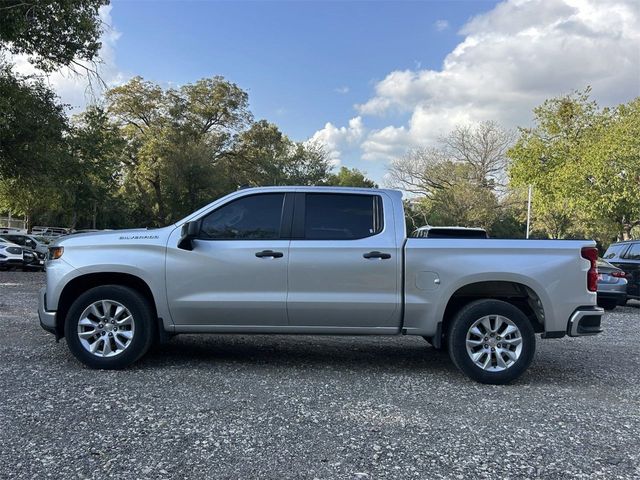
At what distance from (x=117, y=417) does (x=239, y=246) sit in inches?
78.6

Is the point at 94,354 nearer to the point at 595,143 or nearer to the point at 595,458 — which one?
the point at 595,458

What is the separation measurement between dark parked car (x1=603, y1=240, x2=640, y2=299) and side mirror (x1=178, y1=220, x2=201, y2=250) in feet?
35.9

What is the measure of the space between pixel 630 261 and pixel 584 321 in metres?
8.73

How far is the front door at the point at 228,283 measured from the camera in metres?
5.46

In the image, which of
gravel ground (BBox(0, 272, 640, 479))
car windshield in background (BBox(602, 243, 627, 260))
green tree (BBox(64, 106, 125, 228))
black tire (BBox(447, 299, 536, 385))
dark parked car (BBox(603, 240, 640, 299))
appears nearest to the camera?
gravel ground (BBox(0, 272, 640, 479))

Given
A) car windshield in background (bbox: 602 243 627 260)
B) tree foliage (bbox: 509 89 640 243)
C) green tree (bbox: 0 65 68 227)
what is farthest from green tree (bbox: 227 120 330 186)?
car windshield in background (bbox: 602 243 627 260)

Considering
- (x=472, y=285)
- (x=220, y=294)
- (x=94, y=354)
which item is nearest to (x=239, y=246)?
(x=220, y=294)

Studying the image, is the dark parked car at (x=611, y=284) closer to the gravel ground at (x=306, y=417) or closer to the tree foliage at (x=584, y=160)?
the gravel ground at (x=306, y=417)

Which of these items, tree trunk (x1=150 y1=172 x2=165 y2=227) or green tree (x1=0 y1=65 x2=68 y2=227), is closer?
green tree (x1=0 y1=65 x2=68 y2=227)

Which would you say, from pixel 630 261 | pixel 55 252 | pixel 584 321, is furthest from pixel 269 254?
pixel 630 261

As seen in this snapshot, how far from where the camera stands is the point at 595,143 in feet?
76.8

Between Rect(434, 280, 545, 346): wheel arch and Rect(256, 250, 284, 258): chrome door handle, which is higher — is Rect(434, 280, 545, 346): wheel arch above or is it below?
below

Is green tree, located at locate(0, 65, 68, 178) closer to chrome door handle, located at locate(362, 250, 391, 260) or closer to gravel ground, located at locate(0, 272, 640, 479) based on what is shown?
gravel ground, located at locate(0, 272, 640, 479)

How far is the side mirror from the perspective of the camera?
5454 mm
